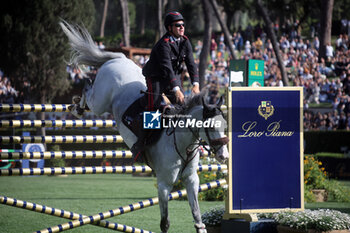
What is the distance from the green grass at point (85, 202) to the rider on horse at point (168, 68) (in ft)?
9.86

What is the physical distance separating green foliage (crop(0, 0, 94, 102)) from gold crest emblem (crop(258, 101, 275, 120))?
754 inches

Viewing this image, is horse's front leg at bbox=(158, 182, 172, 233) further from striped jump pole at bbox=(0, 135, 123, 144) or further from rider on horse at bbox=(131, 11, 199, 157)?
striped jump pole at bbox=(0, 135, 123, 144)

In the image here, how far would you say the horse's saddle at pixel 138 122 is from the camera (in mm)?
6090

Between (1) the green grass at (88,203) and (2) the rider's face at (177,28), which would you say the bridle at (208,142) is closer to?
(2) the rider's face at (177,28)

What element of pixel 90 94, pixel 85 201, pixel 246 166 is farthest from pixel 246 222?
pixel 85 201

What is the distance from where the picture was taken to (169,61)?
20.2 ft

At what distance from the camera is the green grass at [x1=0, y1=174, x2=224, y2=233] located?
929cm

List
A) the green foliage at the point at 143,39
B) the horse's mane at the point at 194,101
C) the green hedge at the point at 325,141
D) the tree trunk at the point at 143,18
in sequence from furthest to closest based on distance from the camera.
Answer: the tree trunk at the point at 143,18 < the green foliage at the point at 143,39 < the green hedge at the point at 325,141 < the horse's mane at the point at 194,101

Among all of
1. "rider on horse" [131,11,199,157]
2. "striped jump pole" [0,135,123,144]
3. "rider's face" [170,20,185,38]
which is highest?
"rider's face" [170,20,185,38]

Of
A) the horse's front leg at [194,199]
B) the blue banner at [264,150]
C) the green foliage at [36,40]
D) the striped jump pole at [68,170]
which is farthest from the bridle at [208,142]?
the green foliage at [36,40]

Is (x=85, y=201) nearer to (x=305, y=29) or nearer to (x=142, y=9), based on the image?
(x=305, y=29)

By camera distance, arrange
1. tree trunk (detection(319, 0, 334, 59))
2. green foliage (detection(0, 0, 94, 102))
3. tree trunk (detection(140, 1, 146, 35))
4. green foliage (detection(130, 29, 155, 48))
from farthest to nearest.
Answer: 1. tree trunk (detection(140, 1, 146, 35))
2. green foliage (detection(130, 29, 155, 48))
3. tree trunk (detection(319, 0, 334, 59))
4. green foliage (detection(0, 0, 94, 102))

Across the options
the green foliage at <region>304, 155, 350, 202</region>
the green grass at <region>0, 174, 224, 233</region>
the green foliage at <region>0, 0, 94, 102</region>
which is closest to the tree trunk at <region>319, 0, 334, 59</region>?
the green foliage at <region>0, 0, 94, 102</region>

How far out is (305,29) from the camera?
1662 inches
